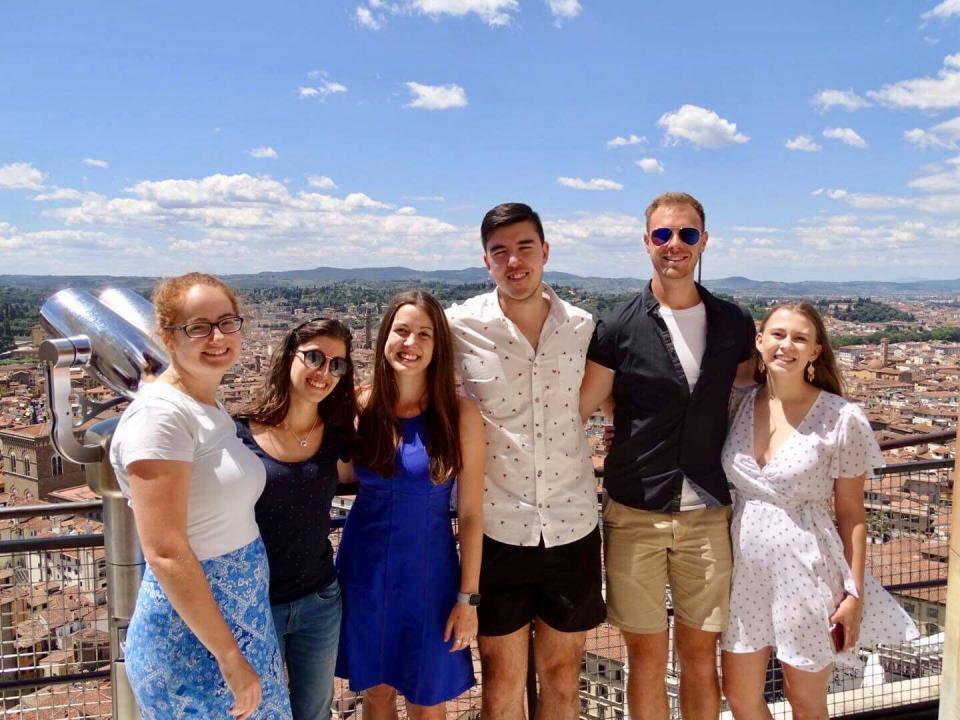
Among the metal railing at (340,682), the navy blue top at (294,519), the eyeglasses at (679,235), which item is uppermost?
the eyeglasses at (679,235)

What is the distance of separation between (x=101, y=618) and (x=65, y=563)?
0.49 metres

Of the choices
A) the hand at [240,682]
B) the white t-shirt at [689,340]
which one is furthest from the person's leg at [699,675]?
the hand at [240,682]

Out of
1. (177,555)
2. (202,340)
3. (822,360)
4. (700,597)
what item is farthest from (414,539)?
(822,360)

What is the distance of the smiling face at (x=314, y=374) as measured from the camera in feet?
6.20

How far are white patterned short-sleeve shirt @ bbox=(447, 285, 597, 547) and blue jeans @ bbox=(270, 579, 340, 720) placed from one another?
53 centimetres

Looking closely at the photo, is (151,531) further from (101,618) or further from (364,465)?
(101,618)

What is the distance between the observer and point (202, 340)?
61.1 inches

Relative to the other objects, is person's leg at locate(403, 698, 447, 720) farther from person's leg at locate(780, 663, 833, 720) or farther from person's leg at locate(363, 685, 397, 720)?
person's leg at locate(780, 663, 833, 720)

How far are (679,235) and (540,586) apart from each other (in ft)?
3.95

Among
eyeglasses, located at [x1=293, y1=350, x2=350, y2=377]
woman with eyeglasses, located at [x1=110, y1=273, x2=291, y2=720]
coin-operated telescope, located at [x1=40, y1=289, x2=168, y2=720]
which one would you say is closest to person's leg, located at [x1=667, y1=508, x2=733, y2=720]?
eyeglasses, located at [x1=293, y1=350, x2=350, y2=377]

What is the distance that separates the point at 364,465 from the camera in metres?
1.99

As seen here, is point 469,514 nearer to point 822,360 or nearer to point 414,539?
point 414,539

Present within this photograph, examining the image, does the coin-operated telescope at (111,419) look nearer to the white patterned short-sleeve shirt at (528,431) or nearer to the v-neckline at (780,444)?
the white patterned short-sleeve shirt at (528,431)

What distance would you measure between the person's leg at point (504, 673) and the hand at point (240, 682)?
32.5 inches
